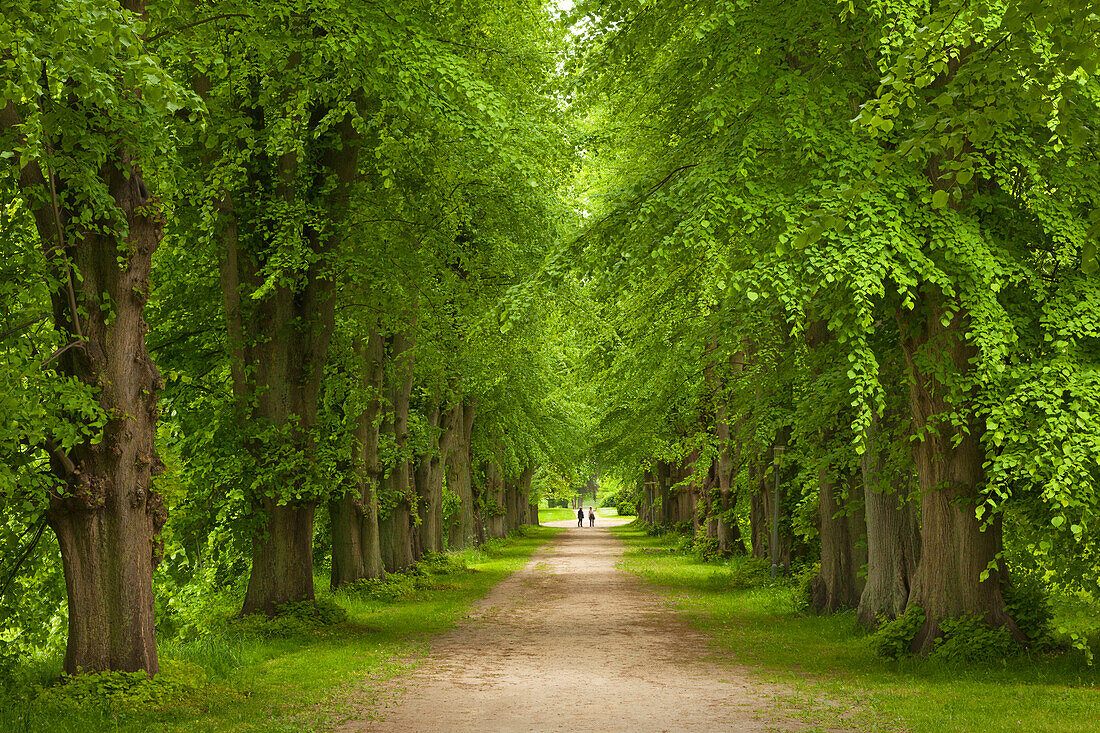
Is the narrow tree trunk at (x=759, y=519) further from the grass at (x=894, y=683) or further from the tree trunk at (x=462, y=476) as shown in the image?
the tree trunk at (x=462, y=476)

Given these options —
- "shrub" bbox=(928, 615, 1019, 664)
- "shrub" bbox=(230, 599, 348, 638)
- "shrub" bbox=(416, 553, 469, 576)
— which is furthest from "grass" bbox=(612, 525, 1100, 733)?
"shrub" bbox=(416, 553, 469, 576)

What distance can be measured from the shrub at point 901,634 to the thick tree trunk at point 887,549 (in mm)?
1879

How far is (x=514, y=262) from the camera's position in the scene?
67.1 ft

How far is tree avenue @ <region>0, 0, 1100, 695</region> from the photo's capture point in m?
9.59

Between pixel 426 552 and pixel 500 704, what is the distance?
1955cm

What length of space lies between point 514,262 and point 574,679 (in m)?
9.65

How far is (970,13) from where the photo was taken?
10797mm

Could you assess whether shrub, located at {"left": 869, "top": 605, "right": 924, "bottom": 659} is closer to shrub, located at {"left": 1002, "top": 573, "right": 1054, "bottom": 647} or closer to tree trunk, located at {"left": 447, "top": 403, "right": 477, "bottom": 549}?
shrub, located at {"left": 1002, "top": 573, "right": 1054, "bottom": 647}

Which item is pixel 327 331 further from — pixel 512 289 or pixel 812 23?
pixel 812 23

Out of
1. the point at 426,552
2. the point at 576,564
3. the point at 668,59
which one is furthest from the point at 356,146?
the point at 576,564

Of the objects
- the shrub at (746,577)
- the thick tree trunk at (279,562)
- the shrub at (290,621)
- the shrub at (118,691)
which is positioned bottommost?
the shrub at (746,577)

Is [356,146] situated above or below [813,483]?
above

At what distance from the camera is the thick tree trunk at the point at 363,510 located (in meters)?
22.1

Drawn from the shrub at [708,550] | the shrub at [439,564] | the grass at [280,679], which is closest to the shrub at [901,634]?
the grass at [280,679]
